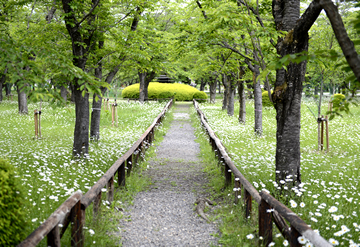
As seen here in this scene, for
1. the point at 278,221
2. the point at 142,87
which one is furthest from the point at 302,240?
the point at 142,87

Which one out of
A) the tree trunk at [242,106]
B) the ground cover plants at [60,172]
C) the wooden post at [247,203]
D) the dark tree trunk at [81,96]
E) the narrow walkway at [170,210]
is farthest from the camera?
the tree trunk at [242,106]

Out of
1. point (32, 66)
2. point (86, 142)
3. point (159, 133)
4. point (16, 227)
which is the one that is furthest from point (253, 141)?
point (16, 227)

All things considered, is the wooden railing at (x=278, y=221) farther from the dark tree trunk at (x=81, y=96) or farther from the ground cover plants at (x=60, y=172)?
the dark tree trunk at (x=81, y=96)

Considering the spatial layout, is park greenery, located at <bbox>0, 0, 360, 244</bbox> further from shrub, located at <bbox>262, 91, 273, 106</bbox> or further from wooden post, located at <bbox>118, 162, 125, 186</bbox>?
shrub, located at <bbox>262, 91, 273, 106</bbox>

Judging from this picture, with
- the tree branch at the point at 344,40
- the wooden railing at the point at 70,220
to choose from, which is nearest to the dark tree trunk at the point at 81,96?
the wooden railing at the point at 70,220

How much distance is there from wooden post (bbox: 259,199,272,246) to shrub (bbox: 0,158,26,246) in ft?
9.71

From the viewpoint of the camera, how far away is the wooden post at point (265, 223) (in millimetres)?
4043

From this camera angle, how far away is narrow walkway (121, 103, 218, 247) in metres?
4.78

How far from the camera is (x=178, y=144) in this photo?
13.1 meters

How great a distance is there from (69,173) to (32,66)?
2.89 m

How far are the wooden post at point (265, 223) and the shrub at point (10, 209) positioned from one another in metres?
2.96

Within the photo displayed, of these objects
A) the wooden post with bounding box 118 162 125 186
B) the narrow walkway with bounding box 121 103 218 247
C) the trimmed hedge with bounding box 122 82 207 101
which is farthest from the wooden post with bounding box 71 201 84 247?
the trimmed hedge with bounding box 122 82 207 101

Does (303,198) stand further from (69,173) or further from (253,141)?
(253,141)

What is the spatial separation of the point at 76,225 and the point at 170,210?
2.45 meters
